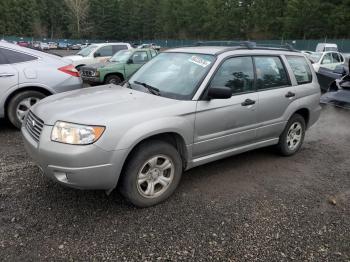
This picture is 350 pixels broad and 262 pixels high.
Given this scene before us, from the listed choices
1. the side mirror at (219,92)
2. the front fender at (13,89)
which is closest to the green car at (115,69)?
the front fender at (13,89)

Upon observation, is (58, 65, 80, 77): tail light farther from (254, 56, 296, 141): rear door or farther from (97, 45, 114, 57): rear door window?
(97, 45, 114, 57): rear door window

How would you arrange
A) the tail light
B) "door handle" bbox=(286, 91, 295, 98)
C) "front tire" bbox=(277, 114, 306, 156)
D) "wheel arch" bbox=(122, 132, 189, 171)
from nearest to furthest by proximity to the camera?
"wheel arch" bbox=(122, 132, 189, 171) → "door handle" bbox=(286, 91, 295, 98) → "front tire" bbox=(277, 114, 306, 156) → the tail light

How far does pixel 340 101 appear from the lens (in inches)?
374

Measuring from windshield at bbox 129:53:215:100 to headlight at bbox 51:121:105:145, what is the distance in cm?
110

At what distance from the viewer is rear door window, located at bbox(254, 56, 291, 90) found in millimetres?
4785

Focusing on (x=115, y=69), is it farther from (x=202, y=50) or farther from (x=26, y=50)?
(x=202, y=50)

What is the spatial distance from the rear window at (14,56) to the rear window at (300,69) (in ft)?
15.2

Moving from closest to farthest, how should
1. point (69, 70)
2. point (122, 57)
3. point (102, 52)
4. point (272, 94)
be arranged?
point (272, 94) < point (69, 70) < point (122, 57) < point (102, 52)

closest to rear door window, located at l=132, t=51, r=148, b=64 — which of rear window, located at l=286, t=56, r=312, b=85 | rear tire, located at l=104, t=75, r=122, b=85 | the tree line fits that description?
rear tire, located at l=104, t=75, r=122, b=85

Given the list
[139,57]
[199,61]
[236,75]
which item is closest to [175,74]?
[199,61]

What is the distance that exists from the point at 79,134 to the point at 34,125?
757 mm

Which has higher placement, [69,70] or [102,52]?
[69,70]

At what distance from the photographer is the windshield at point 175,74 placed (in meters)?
4.13

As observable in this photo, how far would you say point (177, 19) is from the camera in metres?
89.1
